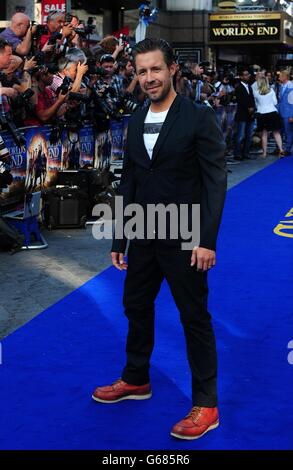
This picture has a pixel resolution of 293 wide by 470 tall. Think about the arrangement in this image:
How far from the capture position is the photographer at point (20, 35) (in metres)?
10.2

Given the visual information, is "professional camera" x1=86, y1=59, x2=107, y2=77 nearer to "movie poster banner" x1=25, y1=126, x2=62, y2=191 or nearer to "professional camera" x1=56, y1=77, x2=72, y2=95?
"professional camera" x1=56, y1=77, x2=72, y2=95

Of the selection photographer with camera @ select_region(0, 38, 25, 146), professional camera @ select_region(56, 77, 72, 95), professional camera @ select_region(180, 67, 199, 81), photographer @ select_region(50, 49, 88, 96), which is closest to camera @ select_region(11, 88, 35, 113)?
photographer with camera @ select_region(0, 38, 25, 146)

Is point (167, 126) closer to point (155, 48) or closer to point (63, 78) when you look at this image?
point (155, 48)

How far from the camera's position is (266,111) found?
65.4 feet

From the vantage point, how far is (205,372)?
14.6 ft

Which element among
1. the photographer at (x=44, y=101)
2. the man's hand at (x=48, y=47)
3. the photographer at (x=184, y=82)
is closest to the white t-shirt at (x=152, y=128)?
the photographer at (x=44, y=101)

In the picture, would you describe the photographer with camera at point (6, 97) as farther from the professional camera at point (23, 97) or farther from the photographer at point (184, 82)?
the photographer at point (184, 82)

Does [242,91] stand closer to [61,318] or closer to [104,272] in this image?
[104,272]

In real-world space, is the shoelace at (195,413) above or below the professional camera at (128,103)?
below

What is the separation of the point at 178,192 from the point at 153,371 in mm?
1484

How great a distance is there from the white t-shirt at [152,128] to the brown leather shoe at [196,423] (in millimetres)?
1399

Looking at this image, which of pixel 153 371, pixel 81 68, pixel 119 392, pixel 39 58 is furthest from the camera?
pixel 81 68

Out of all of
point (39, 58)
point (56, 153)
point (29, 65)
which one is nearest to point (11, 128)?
point (29, 65)

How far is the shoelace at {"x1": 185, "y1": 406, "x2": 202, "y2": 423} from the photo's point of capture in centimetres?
439
